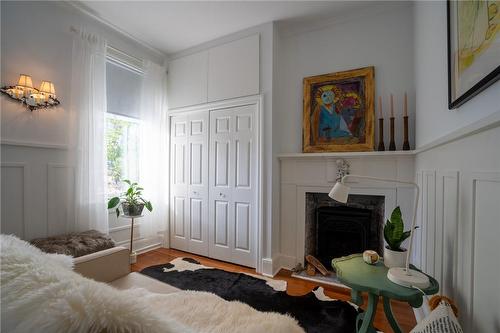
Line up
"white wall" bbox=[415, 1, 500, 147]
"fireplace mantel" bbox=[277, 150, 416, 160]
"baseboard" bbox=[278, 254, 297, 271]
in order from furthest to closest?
"baseboard" bbox=[278, 254, 297, 271] < "fireplace mantel" bbox=[277, 150, 416, 160] < "white wall" bbox=[415, 1, 500, 147]

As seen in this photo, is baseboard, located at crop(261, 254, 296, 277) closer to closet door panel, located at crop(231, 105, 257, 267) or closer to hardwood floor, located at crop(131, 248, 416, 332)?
hardwood floor, located at crop(131, 248, 416, 332)

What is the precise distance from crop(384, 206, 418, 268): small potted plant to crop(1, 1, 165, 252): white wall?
2.93 metres

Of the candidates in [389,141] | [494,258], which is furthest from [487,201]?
[389,141]

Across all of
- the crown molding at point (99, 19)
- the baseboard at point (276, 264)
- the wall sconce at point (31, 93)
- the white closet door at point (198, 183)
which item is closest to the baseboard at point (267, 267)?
the baseboard at point (276, 264)

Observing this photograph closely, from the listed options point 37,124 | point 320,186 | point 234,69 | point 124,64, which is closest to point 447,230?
point 320,186

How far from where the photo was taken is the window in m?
2.79

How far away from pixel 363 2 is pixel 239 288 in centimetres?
325

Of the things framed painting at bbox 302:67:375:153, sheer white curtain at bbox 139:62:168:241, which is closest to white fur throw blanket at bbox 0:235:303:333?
framed painting at bbox 302:67:375:153

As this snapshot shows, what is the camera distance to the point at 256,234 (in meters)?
2.66

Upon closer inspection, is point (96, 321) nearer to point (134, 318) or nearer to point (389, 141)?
point (134, 318)

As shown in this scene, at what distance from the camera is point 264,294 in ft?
6.85

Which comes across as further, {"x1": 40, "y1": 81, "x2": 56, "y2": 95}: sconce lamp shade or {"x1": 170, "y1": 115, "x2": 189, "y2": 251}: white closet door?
{"x1": 170, "y1": 115, "x2": 189, "y2": 251}: white closet door

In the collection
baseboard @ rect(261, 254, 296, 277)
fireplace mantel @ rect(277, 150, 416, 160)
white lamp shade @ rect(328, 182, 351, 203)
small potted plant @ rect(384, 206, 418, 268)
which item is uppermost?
fireplace mantel @ rect(277, 150, 416, 160)

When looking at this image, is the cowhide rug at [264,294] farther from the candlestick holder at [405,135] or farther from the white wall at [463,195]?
the candlestick holder at [405,135]
